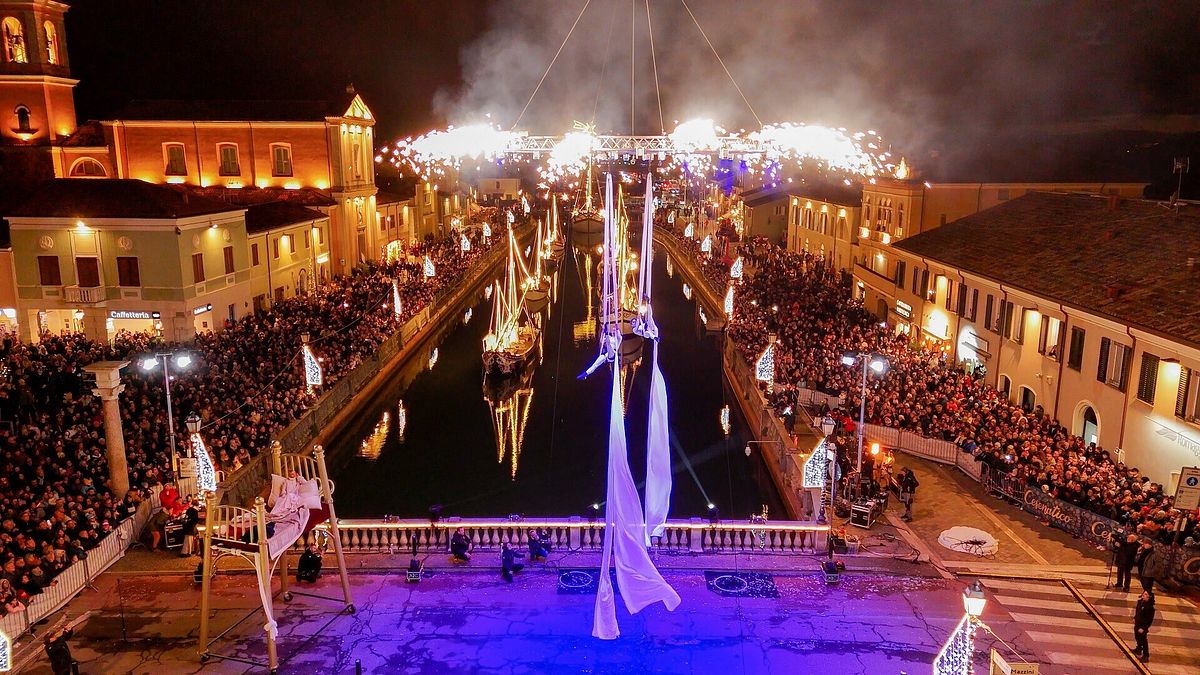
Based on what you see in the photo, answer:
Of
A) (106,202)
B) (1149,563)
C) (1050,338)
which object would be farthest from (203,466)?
(1050,338)

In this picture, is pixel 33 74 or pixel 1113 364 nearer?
pixel 1113 364

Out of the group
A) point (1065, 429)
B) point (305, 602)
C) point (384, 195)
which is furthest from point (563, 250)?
point (305, 602)

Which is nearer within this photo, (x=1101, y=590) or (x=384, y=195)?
(x=1101, y=590)

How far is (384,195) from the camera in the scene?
69500mm

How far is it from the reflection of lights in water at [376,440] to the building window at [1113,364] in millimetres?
25695

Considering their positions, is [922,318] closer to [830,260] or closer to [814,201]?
[830,260]

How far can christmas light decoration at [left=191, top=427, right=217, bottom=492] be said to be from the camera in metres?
20.6

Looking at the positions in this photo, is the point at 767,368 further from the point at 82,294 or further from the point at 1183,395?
the point at 82,294

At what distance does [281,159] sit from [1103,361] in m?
53.7

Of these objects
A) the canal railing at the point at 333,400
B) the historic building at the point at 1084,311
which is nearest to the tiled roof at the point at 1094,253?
the historic building at the point at 1084,311

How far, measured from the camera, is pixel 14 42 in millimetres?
48750

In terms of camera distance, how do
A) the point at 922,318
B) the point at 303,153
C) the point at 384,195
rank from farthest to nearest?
the point at 384,195, the point at 303,153, the point at 922,318

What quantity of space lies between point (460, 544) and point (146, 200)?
2656cm

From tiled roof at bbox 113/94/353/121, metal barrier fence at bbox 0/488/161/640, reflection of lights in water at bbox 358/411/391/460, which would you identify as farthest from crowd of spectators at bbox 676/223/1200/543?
tiled roof at bbox 113/94/353/121
